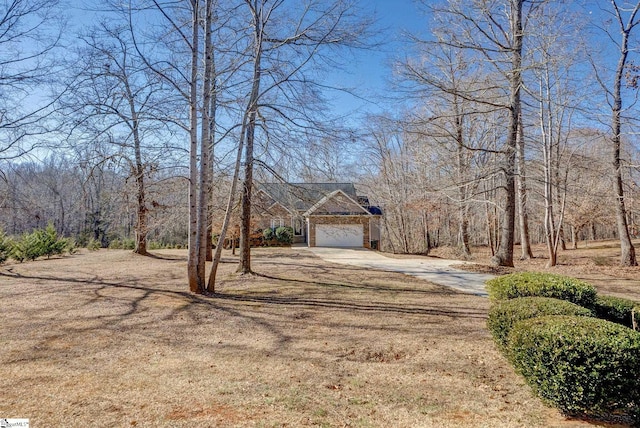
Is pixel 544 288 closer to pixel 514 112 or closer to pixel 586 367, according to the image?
pixel 586 367

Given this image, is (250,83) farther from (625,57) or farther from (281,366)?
(625,57)

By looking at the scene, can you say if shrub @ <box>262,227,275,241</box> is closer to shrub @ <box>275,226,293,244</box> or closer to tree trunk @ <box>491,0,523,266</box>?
shrub @ <box>275,226,293,244</box>

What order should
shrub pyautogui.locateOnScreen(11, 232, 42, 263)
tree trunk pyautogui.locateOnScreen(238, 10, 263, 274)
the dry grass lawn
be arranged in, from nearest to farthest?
the dry grass lawn, tree trunk pyautogui.locateOnScreen(238, 10, 263, 274), shrub pyautogui.locateOnScreen(11, 232, 42, 263)

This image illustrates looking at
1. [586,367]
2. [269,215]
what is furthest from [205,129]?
[586,367]

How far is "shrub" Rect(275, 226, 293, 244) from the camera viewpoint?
2388cm

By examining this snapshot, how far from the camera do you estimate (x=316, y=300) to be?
6918 mm

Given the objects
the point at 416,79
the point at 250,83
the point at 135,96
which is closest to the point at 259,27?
the point at 250,83

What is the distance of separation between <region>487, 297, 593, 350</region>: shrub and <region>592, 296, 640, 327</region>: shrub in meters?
1.20

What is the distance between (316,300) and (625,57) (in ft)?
43.3

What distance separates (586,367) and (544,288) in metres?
2.47

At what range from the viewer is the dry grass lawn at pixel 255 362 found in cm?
283

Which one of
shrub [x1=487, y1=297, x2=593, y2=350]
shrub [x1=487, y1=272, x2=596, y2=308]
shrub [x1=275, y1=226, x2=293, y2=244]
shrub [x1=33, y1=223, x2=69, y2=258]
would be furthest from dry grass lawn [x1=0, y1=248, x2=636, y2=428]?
shrub [x1=275, y1=226, x2=293, y2=244]

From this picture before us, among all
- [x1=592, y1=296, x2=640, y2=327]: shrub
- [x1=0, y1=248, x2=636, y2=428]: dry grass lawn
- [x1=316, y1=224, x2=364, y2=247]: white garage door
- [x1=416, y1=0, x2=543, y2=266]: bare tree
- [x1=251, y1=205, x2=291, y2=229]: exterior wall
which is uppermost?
[x1=416, y1=0, x2=543, y2=266]: bare tree

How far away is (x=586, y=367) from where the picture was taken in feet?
8.43
